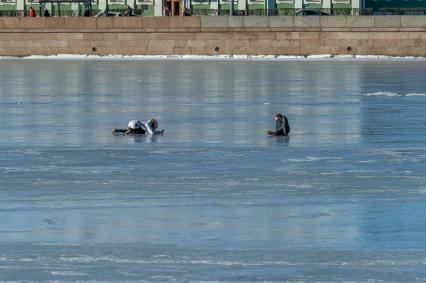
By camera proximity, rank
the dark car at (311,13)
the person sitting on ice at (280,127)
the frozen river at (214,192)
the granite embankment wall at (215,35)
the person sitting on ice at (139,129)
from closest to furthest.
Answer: the frozen river at (214,192) → the person sitting on ice at (280,127) → the person sitting on ice at (139,129) → the granite embankment wall at (215,35) → the dark car at (311,13)

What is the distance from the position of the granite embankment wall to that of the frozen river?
3114cm

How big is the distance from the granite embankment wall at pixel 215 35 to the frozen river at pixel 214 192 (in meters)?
31.1

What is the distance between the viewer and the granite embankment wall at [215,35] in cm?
5744

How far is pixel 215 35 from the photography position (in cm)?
5878

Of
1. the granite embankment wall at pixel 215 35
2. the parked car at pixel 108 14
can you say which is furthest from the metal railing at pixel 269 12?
the granite embankment wall at pixel 215 35

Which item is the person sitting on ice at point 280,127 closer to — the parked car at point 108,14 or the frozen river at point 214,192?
the frozen river at point 214,192

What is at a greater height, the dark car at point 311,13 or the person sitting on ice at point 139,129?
the dark car at point 311,13

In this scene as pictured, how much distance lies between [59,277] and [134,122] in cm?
1055

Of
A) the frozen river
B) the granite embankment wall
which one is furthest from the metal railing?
the frozen river

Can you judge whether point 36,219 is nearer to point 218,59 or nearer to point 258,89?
point 258,89

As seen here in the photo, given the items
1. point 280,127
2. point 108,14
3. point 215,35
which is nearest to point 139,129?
point 280,127

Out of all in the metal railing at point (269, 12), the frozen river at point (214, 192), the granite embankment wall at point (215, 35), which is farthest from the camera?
the metal railing at point (269, 12)

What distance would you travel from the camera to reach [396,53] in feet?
189

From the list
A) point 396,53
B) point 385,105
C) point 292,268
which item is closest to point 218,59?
point 396,53
